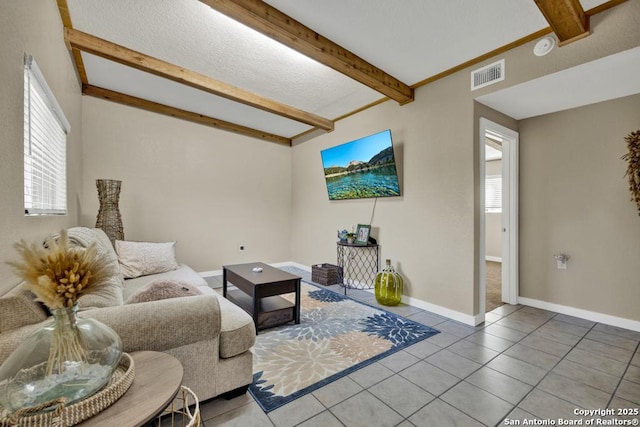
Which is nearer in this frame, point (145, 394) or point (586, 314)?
point (145, 394)

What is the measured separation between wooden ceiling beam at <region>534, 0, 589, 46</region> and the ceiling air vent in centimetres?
44

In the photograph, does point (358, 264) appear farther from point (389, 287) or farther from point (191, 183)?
point (191, 183)

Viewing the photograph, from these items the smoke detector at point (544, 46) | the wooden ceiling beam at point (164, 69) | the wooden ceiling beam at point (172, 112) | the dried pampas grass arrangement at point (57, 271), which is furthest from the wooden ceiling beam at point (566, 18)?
the wooden ceiling beam at point (172, 112)

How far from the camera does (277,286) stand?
2.68 metres

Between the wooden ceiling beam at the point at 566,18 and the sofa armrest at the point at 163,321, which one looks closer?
the sofa armrest at the point at 163,321

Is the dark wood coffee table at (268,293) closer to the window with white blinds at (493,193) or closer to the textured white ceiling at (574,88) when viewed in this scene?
the textured white ceiling at (574,88)

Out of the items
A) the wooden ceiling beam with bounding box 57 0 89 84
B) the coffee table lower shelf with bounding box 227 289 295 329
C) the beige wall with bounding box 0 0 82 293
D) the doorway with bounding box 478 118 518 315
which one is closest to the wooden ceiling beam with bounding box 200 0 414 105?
the beige wall with bounding box 0 0 82 293

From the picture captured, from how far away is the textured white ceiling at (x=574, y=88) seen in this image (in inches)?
85.1

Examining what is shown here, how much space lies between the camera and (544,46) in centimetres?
232

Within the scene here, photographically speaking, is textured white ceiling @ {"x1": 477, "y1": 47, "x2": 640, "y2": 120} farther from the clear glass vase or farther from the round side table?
the clear glass vase

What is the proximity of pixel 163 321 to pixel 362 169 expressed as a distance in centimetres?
317

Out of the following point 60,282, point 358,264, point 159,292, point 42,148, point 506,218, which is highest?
point 42,148

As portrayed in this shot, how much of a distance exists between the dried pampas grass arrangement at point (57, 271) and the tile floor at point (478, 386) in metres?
1.12

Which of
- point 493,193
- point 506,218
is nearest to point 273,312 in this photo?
point 506,218
